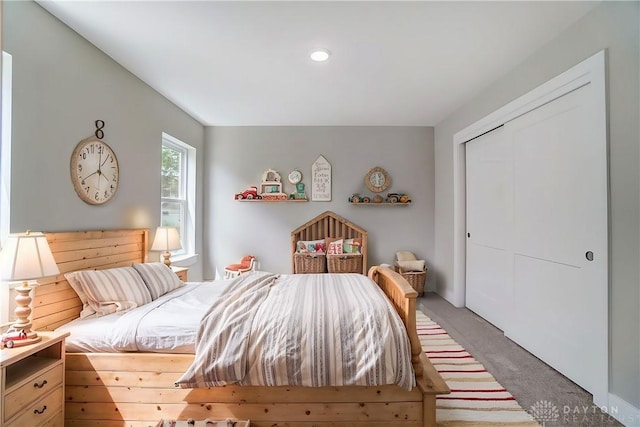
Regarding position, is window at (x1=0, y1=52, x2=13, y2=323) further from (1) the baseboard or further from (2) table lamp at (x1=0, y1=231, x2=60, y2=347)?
(1) the baseboard

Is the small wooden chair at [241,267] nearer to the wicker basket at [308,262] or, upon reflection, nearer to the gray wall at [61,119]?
the wicker basket at [308,262]

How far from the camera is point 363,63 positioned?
2.46m

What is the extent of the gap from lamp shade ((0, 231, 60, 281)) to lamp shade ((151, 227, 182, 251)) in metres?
A: 1.30

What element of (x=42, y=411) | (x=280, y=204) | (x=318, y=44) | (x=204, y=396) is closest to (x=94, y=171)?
(x=42, y=411)

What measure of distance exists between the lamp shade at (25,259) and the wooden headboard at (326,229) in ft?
9.28

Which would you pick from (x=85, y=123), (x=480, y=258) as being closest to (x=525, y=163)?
(x=480, y=258)

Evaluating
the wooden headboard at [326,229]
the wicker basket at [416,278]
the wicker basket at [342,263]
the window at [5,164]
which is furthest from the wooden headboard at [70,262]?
the wicker basket at [416,278]

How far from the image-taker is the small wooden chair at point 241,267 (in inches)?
153

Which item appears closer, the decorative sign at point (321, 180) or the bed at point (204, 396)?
the bed at point (204, 396)

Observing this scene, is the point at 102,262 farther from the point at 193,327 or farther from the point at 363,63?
the point at 363,63

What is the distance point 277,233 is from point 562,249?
128 inches

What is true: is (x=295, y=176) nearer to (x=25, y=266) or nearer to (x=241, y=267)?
(x=241, y=267)

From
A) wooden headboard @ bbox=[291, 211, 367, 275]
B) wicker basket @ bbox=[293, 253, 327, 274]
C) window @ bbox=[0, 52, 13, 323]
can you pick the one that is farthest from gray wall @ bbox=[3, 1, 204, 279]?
wooden headboard @ bbox=[291, 211, 367, 275]

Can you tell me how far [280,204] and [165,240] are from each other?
5.82 ft
